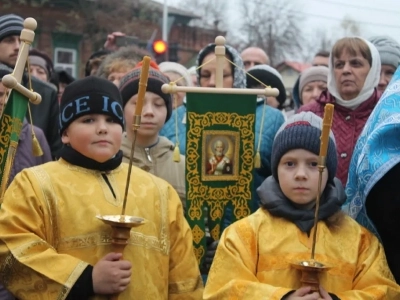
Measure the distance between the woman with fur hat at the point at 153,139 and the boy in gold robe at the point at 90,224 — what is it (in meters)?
0.63

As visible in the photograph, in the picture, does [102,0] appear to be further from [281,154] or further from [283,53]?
[281,154]

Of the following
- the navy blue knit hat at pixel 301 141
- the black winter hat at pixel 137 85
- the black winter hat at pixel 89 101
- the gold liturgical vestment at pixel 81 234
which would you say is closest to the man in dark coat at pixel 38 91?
the black winter hat at pixel 137 85

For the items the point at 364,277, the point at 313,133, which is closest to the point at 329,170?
the point at 313,133

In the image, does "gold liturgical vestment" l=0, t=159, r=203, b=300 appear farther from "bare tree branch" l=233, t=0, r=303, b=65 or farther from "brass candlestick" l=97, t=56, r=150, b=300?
"bare tree branch" l=233, t=0, r=303, b=65

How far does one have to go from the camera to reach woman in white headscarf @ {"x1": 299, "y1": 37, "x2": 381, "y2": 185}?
4656 mm

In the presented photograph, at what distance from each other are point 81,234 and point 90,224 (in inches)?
2.2

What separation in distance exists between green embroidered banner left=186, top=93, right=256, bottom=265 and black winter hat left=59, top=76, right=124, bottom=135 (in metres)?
0.65

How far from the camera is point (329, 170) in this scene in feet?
12.1

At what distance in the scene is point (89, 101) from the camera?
3670 mm

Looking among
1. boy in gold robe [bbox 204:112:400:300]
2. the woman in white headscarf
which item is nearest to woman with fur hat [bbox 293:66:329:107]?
the woman in white headscarf

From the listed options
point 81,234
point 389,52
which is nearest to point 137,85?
point 81,234

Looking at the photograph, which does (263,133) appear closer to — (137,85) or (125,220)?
(137,85)

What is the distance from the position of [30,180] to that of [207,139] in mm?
1134

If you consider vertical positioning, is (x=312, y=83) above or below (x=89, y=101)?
above
